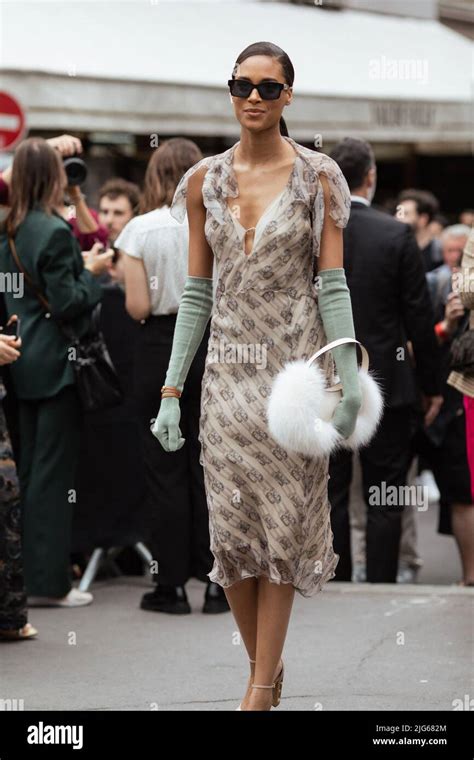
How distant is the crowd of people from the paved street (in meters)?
0.23

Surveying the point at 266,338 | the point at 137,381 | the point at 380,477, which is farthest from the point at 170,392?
the point at 380,477

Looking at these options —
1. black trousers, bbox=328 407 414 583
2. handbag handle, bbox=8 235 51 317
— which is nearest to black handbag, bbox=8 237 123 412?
handbag handle, bbox=8 235 51 317

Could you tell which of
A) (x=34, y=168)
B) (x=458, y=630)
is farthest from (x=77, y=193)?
(x=458, y=630)

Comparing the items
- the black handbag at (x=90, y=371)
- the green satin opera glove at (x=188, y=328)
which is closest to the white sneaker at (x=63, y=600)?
the black handbag at (x=90, y=371)

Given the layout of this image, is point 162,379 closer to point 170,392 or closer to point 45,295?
point 45,295

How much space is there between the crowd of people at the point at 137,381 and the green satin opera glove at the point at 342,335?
195 cm

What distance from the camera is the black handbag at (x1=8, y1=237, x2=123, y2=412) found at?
23.4 feet

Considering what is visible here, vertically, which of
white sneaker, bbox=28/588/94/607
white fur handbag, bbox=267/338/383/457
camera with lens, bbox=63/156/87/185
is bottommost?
white sneaker, bbox=28/588/94/607

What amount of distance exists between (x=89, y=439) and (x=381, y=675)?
254cm

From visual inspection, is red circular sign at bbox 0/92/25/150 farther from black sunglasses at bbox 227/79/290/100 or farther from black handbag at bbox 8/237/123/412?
black sunglasses at bbox 227/79/290/100

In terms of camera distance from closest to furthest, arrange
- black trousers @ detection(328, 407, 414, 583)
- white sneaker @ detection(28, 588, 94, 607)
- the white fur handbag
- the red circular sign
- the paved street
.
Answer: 1. the white fur handbag
2. the paved street
3. white sneaker @ detection(28, 588, 94, 607)
4. black trousers @ detection(328, 407, 414, 583)
5. the red circular sign

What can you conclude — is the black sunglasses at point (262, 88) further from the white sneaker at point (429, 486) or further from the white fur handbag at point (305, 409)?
the white sneaker at point (429, 486)

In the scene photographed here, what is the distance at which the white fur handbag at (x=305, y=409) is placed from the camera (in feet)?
14.8

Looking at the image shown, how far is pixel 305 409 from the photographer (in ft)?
14.8
